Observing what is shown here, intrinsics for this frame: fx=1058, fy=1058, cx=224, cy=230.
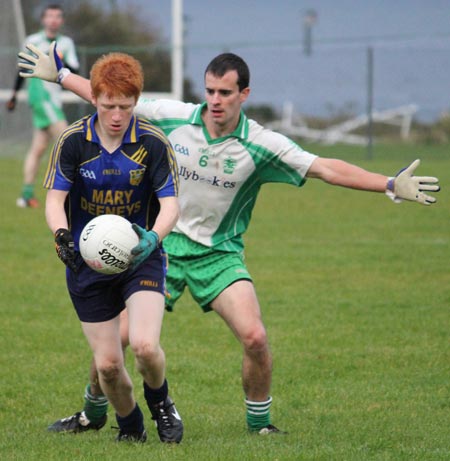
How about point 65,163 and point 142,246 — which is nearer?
point 142,246

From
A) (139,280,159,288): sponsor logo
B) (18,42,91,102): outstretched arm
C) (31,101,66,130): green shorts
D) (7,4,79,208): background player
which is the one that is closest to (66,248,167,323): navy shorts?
(139,280,159,288): sponsor logo

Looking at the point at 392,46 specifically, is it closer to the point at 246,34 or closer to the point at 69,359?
the point at 69,359

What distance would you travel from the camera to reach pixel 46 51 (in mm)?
15125

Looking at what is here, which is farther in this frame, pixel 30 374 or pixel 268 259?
pixel 268 259

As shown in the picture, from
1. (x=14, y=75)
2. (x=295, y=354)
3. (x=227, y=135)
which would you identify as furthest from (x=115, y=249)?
(x=14, y=75)

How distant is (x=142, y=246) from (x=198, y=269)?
1089mm

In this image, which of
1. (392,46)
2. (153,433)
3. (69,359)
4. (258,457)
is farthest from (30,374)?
(392,46)

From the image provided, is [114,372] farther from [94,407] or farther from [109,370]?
[94,407]

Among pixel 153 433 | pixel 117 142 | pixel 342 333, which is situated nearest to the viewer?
pixel 117 142

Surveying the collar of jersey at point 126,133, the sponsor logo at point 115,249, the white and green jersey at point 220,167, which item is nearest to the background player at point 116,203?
the collar of jersey at point 126,133

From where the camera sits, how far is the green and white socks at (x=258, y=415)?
5.91m

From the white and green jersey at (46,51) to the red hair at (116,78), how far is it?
9.77 m

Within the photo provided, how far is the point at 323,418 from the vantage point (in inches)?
247

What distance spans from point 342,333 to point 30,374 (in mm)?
2565
